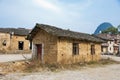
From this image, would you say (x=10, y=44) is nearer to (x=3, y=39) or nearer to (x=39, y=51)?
(x=3, y=39)

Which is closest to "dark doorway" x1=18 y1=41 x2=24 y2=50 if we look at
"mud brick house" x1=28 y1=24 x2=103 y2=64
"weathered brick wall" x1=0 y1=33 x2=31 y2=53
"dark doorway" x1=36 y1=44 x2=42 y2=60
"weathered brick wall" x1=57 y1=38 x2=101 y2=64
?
"weathered brick wall" x1=0 y1=33 x2=31 y2=53

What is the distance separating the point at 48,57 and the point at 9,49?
25692 mm

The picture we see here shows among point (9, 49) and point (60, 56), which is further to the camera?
point (9, 49)

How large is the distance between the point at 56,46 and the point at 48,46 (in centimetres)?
114

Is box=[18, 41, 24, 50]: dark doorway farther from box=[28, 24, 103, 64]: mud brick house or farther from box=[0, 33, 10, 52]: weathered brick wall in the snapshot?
box=[28, 24, 103, 64]: mud brick house

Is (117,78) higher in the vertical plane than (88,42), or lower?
lower

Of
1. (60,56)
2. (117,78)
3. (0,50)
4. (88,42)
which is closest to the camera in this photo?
(117,78)

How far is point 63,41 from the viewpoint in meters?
26.2

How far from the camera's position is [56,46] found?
25188 mm

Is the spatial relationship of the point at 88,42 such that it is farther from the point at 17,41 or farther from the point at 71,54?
the point at 17,41

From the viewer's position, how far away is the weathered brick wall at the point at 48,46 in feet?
83.3

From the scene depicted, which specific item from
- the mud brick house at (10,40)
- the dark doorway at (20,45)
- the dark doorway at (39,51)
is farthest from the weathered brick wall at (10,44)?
the dark doorway at (39,51)

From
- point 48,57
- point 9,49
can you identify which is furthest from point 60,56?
point 9,49

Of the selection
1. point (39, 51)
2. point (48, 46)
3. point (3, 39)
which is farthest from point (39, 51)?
point (3, 39)
